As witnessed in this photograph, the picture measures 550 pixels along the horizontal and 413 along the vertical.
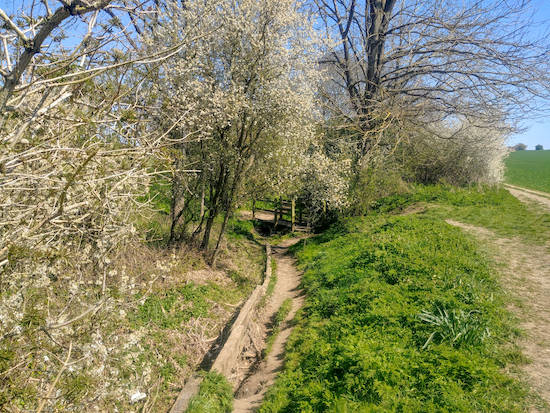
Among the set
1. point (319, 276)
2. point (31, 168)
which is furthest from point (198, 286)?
point (31, 168)

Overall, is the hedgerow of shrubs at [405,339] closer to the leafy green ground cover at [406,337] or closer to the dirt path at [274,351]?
the leafy green ground cover at [406,337]

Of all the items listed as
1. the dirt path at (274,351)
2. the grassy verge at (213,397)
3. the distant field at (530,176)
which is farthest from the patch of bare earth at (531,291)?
the distant field at (530,176)

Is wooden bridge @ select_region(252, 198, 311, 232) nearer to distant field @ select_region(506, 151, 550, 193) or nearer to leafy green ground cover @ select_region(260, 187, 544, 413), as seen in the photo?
leafy green ground cover @ select_region(260, 187, 544, 413)

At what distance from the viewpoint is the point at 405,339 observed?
5320mm

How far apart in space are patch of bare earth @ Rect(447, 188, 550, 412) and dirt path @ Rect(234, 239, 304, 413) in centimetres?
374

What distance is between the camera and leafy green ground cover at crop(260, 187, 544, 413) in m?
4.27

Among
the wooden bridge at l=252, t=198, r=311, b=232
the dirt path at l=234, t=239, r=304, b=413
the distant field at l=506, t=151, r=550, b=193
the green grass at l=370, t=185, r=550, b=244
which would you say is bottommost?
the dirt path at l=234, t=239, r=304, b=413

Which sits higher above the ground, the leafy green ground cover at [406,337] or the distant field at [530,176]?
the distant field at [530,176]

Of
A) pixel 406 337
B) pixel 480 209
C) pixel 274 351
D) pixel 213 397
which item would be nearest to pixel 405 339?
pixel 406 337

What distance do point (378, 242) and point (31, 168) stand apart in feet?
27.2

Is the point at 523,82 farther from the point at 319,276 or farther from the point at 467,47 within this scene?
the point at 319,276

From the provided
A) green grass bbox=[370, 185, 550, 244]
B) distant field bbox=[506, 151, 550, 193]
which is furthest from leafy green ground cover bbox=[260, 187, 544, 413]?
distant field bbox=[506, 151, 550, 193]

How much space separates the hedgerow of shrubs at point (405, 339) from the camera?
4.27 meters

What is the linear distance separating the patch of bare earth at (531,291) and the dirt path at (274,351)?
374cm
